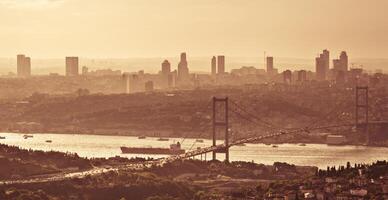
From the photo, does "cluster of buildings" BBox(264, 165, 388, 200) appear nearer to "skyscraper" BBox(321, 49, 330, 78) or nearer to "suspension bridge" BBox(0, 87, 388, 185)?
"suspension bridge" BBox(0, 87, 388, 185)

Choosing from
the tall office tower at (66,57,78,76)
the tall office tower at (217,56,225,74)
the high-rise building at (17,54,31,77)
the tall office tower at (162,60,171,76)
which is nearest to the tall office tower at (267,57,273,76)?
the tall office tower at (217,56,225,74)

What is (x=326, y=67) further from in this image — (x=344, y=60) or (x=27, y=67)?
(x=27, y=67)

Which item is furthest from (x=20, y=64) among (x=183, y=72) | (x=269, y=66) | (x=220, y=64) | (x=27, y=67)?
(x=269, y=66)

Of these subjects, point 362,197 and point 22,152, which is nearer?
point 362,197

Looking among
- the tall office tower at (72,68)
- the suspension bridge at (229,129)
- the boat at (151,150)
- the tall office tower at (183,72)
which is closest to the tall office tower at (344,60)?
the tall office tower at (183,72)

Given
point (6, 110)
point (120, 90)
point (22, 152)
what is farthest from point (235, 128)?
point (120, 90)

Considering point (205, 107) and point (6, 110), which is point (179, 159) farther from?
point (6, 110)

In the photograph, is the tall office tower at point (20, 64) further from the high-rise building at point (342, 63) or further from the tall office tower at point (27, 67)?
the high-rise building at point (342, 63)
